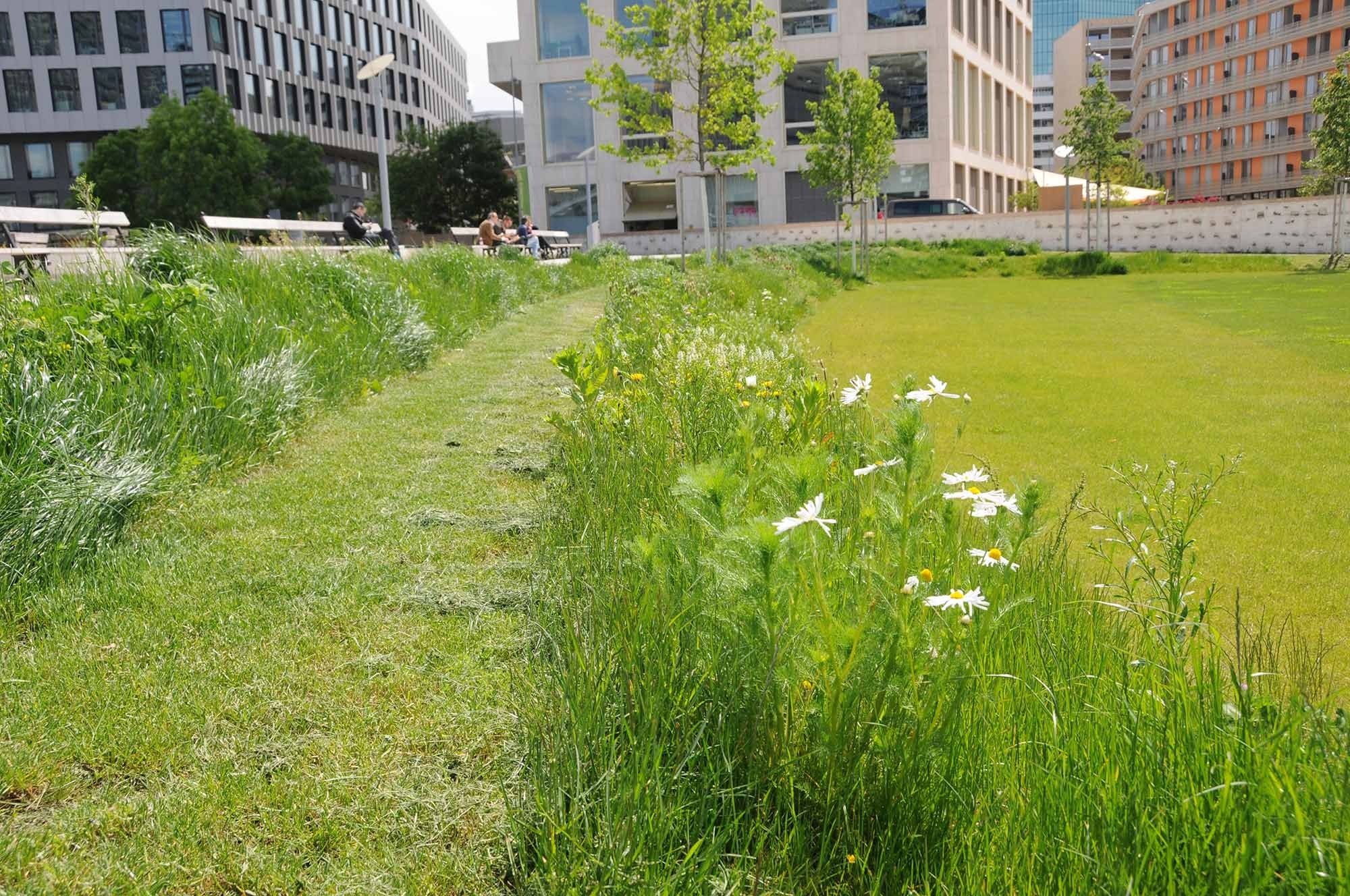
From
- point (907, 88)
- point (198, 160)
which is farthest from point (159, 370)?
point (907, 88)

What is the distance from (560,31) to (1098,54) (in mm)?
74827

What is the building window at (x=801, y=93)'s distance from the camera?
50406 mm

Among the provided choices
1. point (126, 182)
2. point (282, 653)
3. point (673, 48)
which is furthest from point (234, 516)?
point (126, 182)

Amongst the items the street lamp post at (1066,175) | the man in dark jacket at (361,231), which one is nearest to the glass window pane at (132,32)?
the man in dark jacket at (361,231)

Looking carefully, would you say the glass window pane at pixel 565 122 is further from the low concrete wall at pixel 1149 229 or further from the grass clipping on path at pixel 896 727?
the grass clipping on path at pixel 896 727

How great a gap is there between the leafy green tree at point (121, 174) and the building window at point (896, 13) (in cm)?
3469

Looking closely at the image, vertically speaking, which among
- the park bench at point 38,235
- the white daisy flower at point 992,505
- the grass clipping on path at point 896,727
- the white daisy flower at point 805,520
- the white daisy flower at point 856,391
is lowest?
the grass clipping on path at point 896,727

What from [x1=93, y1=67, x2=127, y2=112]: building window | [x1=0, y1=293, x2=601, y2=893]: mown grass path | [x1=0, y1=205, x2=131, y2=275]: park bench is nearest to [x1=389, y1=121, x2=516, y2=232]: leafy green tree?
[x1=93, y1=67, x2=127, y2=112]: building window

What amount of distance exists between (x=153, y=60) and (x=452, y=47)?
53.8m

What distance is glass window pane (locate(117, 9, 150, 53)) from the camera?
59.8m

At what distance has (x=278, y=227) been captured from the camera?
16594 millimetres

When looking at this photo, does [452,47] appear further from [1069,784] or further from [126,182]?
[1069,784]

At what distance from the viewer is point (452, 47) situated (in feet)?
360

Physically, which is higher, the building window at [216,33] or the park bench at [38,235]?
the building window at [216,33]
